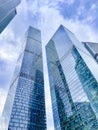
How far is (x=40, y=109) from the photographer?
82875mm

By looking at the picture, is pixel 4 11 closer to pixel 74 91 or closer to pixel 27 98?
pixel 74 91

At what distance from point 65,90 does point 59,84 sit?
6724 mm

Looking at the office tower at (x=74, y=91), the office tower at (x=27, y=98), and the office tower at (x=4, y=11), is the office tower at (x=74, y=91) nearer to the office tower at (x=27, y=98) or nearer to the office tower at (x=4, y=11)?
the office tower at (x=27, y=98)

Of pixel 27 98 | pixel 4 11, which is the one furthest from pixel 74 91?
pixel 4 11

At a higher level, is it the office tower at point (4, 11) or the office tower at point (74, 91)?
the office tower at point (4, 11)

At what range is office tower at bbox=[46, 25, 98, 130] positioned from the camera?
165 ft

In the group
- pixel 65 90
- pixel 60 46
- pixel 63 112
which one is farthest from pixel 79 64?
pixel 60 46

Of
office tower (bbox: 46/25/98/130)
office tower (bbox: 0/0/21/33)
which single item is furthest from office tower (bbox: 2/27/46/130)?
office tower (bbox: 0/0/21/33)

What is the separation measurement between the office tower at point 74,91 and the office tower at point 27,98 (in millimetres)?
12461

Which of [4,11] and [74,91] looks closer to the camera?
[4,11]

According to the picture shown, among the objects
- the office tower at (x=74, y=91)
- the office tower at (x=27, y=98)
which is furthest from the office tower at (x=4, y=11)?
the office tower at (x=27, y=98)

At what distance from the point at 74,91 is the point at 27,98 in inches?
1184

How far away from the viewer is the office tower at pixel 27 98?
71.4 m

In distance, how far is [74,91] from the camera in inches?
2330
